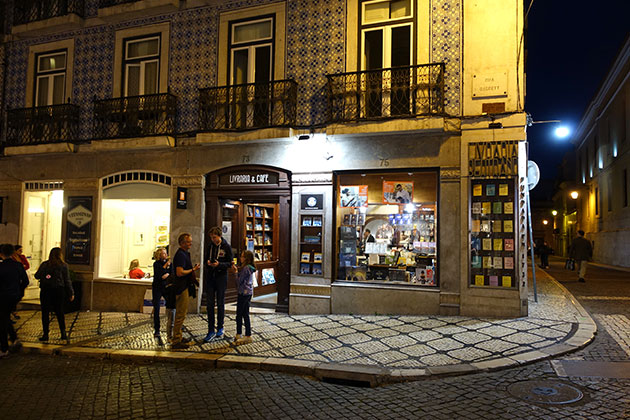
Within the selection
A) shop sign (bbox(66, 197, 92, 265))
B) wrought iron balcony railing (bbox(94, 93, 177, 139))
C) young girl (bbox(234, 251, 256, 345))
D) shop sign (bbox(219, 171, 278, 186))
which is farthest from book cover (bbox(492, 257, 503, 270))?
shop sign (bbox(66, 197, 92, 265))

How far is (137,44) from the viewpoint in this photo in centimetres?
1218

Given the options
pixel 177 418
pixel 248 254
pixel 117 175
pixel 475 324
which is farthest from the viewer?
pixel 117 175

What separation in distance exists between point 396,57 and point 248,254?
5.65m

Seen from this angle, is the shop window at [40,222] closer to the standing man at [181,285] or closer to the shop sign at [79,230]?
the shop sign at [79,230]

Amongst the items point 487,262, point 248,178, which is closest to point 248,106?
point 248,178

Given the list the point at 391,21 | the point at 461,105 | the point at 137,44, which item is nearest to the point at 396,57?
the point at 391,21

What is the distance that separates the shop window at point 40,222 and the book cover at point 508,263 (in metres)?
12.0

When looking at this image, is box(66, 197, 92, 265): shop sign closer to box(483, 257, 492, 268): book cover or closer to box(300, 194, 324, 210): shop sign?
box(300, 194, 324, 210): shop sign

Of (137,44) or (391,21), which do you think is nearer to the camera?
(391,21)

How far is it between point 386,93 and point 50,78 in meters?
10.1

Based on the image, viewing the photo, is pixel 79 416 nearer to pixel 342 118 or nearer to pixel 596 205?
pixel 342 118

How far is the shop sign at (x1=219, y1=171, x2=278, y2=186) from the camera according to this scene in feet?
35.2

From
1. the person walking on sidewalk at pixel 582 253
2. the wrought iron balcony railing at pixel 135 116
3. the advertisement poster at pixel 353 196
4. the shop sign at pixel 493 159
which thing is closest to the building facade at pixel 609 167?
the person walking on sidewalk at pixel 582 253

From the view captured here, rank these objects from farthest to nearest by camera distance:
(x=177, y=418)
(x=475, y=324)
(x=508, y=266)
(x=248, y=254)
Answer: (x=508, y=266) < (x=475, y=324) < (x=248, y=254) < (x=177, y=418)
